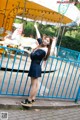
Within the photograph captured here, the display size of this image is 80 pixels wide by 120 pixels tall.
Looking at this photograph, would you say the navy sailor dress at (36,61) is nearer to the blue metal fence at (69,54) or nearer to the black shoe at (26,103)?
the black shoe at (26,103)

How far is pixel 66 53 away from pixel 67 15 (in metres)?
5.43

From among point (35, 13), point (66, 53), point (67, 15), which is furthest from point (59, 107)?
point (66, 53)

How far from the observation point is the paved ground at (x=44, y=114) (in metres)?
6.62

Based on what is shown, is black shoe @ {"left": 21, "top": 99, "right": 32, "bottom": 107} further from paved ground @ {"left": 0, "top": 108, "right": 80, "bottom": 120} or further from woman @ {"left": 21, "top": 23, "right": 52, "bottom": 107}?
paved ground @ {"left": 0, "top": 108, "right": 80, "bottom": 120}

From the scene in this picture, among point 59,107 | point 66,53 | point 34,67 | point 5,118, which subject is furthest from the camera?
point 66,53

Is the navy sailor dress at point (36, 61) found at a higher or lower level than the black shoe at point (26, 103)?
higher

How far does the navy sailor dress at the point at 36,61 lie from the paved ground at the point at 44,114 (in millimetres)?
855

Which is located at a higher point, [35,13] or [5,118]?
[35,13]

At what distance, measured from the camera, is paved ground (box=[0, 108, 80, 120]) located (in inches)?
261

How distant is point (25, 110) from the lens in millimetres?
7133

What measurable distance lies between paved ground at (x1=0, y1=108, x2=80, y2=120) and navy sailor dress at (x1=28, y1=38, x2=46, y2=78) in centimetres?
86

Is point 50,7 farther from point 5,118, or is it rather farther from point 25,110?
point 5,118

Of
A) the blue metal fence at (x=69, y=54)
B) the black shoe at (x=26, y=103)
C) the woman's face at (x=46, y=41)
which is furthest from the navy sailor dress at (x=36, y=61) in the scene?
the blue metal fence at (x=69, y=54)

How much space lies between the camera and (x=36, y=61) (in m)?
7.09
